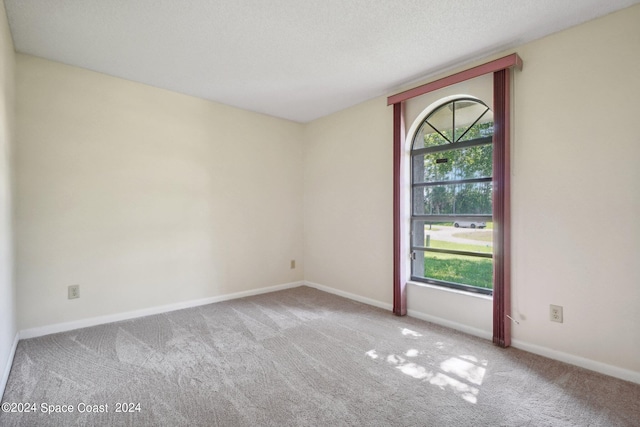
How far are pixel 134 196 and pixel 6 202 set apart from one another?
1.09m

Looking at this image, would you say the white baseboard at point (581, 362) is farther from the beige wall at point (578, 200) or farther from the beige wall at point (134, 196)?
the beige wall at point (134, 196)

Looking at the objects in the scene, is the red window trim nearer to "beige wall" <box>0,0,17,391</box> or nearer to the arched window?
the arched window

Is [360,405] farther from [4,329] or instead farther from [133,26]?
[133,26]

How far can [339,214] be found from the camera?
13.8 feet

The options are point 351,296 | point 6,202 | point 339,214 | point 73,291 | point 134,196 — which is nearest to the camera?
point 6,202

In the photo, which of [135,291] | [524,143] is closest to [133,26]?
[135,291]

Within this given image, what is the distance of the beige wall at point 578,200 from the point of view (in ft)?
6.82

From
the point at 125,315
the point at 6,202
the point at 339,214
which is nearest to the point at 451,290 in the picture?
the point at 339,214

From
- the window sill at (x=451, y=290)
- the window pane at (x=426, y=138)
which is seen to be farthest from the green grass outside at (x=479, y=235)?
the window pane at (x=426, y=138)

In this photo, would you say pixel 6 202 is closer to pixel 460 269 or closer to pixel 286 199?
pixel 286 199

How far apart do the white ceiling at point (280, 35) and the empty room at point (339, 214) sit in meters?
0.02

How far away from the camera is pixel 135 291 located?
3.27 metres

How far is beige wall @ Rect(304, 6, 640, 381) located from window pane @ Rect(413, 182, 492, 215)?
14.1 inches

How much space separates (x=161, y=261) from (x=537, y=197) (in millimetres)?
3778
